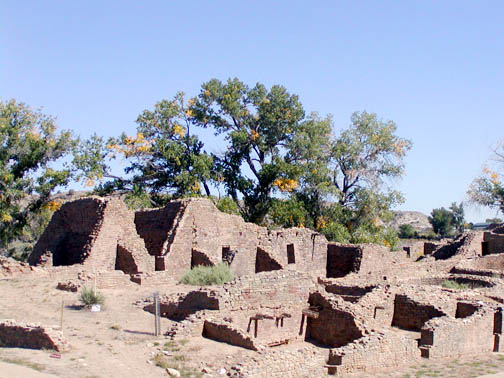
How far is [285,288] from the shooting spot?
56.0 feet

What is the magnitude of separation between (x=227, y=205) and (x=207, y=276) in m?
15.5

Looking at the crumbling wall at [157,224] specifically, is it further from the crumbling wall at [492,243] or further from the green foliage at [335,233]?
the crumbling wall at [492,243]

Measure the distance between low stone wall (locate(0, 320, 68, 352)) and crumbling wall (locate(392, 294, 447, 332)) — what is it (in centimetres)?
1055

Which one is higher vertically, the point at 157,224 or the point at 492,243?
the point at 492,243

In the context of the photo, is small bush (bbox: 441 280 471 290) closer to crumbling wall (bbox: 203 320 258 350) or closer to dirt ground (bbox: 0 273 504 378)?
dirt ground (bbox: 0 273 504 378)

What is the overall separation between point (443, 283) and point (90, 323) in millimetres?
13917

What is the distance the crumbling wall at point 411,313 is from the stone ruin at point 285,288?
30 mm

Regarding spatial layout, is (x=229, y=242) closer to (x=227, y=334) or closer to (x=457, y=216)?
(x=227, y=334)

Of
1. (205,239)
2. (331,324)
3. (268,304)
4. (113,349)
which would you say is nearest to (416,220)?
(205,239)

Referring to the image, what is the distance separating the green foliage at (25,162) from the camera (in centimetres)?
3131

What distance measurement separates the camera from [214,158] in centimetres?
3822

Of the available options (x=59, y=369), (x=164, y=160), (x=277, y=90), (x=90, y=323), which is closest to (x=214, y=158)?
(x=164, y=160)

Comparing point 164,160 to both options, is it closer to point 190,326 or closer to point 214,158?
point 214,158

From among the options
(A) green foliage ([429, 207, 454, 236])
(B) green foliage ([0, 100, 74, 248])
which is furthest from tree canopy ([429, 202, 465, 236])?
(B) green foliage ([0, 100, 74, 248])
